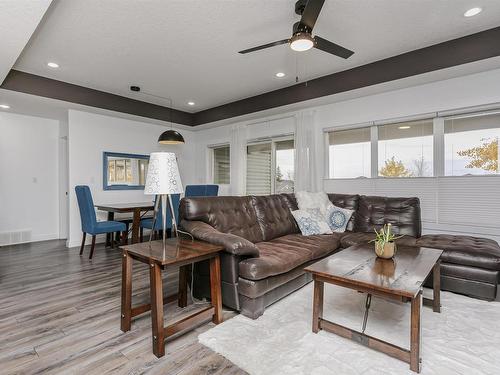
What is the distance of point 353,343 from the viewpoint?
188cm

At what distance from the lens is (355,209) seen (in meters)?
3.92

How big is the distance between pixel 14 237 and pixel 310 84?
6.11 metres

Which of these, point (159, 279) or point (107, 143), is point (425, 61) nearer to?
point (159, 279)

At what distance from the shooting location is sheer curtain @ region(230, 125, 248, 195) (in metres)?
5.88

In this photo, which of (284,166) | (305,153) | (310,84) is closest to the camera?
(310,84)

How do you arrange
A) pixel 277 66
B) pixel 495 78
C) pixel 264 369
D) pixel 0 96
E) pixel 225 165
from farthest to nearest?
pixel 225 165
pixel 0 96
pixel 277 66
pixel 495 78
pixel 264 369

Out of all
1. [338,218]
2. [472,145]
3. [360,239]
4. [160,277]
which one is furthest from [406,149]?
[160,277]

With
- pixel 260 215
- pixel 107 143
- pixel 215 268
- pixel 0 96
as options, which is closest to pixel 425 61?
pixel 260 215

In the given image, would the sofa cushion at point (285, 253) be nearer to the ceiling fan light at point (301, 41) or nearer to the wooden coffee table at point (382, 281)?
the wooden coffee table at point (382, 281)

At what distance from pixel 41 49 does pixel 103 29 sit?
1.06m

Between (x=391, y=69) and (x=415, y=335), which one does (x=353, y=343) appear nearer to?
(x=415, y=335)

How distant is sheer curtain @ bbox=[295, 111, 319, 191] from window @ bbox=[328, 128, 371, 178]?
31 centimetres

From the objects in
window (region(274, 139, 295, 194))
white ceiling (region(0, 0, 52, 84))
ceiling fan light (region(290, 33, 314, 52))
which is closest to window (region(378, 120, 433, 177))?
window (region(274, 139, 295, 194))

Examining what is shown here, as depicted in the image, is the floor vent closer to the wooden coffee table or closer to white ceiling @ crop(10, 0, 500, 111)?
white ceiling @ crop(10, 0, 500, 111)
